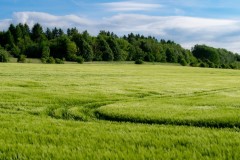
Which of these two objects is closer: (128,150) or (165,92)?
(128,150)

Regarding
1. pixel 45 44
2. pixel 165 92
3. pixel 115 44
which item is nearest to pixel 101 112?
pixel 165 92

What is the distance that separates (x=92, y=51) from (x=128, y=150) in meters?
167

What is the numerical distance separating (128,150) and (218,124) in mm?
7532

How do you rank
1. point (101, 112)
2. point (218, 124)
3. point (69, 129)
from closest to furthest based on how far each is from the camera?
1. point (69, 129)
2. point (218, 124)
3. point (101, 112)

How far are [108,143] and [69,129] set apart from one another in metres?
3.01

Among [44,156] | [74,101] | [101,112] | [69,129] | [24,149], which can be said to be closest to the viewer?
[44,156]

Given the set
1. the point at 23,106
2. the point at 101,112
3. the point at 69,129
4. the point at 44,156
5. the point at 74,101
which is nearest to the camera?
the point at 44,156

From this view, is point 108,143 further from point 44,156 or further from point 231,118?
point 231,118

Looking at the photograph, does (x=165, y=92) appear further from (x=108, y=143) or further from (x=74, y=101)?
(x=108, y=143)

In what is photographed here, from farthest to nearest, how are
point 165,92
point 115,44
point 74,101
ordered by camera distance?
point 115,44 < point 165,92 < point 74,101

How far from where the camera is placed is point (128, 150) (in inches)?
383

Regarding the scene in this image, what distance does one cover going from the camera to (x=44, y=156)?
30.8 feet

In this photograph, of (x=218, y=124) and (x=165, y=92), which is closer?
(x=218, y=124)

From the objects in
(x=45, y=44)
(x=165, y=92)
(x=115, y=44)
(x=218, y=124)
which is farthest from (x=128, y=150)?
(x=115, y=44)
